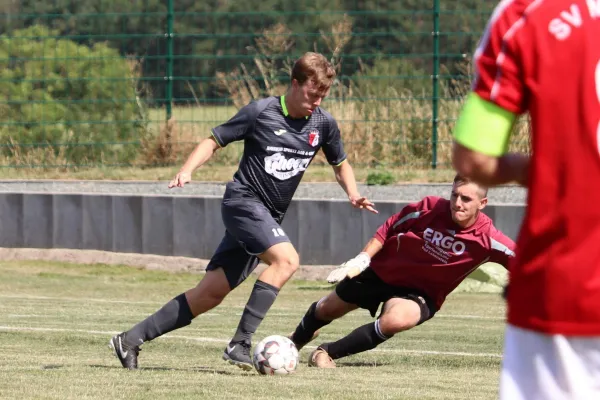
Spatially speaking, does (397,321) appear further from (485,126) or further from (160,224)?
(160,224)

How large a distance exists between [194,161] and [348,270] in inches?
53.9

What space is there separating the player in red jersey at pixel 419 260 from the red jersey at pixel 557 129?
4.69m

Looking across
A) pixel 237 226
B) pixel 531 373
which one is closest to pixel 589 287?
pixel 531 373

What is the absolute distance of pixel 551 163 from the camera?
107 inches

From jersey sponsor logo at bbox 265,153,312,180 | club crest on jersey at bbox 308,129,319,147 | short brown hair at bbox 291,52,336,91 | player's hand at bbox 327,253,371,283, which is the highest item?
short brown hair at bbox 291,52,336,91

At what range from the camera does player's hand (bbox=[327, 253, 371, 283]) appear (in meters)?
6.35

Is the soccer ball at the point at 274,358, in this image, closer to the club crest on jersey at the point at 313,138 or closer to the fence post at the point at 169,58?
the club crest on jersey at the point at 313,138

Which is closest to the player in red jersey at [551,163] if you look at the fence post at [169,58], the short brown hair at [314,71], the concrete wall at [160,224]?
the short brown hair at [314,71]

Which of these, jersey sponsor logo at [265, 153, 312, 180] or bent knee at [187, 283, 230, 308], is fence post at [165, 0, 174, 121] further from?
bent knee at [187, 283, 230, 308]

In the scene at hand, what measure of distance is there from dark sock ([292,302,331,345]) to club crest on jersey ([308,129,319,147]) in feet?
3.51

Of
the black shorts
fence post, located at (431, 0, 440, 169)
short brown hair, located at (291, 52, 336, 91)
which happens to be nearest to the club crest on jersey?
short brown hair, located at (291, 52, 336, 91)

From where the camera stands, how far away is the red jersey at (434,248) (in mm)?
7605

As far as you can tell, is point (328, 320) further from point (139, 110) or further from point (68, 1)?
point (68, 1)

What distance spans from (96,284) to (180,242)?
4.43 ft
